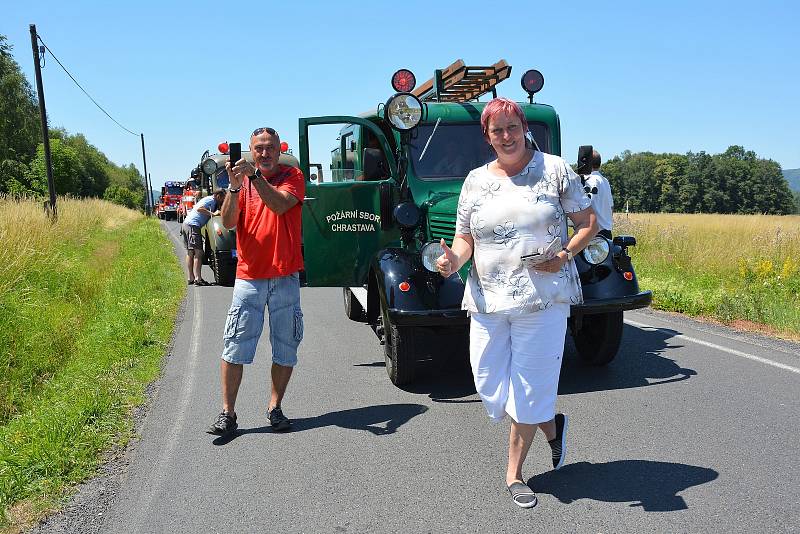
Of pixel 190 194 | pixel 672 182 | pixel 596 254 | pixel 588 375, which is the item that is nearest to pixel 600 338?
pixel 588 375

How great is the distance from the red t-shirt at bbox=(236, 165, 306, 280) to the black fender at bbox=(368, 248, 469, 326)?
980 millimetres

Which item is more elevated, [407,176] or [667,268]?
[407,176]

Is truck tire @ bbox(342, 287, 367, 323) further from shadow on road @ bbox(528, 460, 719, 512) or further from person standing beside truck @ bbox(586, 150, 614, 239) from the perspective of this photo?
shadow on road @ bbox(528, 460, 719, 512)

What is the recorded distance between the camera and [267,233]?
15.1ft

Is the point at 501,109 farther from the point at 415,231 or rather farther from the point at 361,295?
the point at 361,295

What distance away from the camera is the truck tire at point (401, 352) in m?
5.57

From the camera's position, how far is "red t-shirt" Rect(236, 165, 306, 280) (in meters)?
4.62

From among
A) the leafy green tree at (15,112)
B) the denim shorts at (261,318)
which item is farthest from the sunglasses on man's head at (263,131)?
the leafy green tree at (15,112)

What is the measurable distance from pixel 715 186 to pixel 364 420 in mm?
112275

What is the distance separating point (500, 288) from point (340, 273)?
3460 millimetres

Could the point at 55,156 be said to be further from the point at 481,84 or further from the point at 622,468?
the point at 622,468

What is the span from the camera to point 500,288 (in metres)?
3.47

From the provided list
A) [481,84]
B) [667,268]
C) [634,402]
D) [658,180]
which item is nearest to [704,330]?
[634,402]

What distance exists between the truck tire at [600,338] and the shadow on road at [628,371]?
0.32ft
